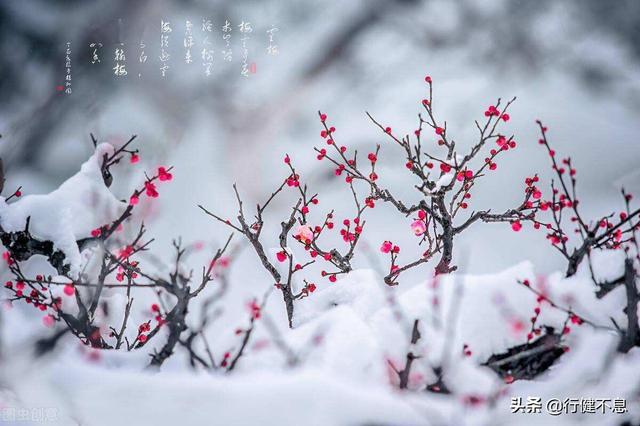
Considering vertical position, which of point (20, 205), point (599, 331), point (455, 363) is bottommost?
point (455, 363)

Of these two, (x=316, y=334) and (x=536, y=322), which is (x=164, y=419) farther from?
(x=536, y=322)

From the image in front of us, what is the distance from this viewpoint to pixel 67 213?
13.2ft

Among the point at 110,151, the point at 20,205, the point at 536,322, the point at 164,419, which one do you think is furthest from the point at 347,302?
the point at 20,205

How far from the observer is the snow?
3.98m

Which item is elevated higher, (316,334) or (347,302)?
(347,302)

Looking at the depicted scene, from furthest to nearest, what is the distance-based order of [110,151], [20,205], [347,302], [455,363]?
[110,151] → [20,205] → [347,302] → [455,363]

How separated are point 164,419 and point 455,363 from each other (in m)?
1.70

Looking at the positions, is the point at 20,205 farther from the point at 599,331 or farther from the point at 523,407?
the point at 599,331

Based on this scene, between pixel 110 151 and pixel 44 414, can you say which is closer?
pixel 44 414

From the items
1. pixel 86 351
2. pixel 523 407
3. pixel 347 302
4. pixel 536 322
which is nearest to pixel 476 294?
pixel 536 322

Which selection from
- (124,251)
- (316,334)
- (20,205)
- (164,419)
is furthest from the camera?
(20,205)

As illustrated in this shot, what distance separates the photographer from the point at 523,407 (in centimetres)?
218

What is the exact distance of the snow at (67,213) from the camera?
13.0 feet

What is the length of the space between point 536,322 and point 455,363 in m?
0.94
